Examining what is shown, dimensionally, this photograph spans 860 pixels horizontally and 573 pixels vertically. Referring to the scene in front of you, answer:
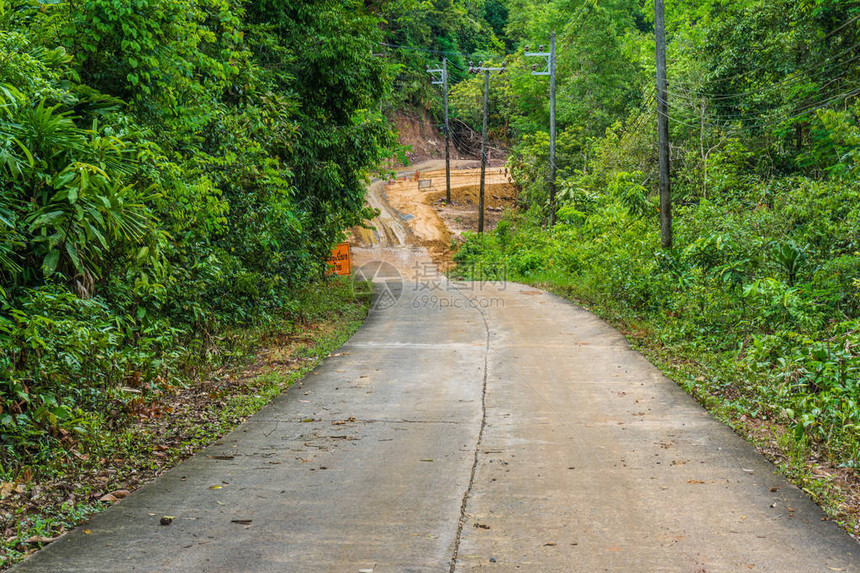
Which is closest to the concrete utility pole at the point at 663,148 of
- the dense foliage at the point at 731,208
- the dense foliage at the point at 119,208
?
the dense foliage at the point at 731,208

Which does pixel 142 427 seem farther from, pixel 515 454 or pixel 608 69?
pixel 608 69

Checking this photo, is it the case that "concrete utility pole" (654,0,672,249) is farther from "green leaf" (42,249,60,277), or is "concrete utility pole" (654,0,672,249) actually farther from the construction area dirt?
the construction area dirt

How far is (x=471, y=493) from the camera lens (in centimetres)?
558

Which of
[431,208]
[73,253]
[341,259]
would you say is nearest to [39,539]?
[73,253]

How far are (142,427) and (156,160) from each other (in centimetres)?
282

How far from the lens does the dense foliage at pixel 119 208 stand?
5797 mm

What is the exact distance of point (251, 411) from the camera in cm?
824

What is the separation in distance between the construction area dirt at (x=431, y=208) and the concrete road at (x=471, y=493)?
2732 cm

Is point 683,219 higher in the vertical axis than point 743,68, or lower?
lower

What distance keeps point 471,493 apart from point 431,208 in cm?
3921

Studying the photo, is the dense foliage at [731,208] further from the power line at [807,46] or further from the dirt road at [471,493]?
the dirt road at [471,493]

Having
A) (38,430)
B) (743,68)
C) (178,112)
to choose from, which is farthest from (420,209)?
(38,430)

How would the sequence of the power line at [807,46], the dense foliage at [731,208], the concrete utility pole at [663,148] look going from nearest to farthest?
the dense foliage at [731,208], the concrete utility pole at [663,148], the power line at [807,46]

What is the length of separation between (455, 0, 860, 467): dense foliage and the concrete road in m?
1.24
